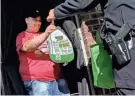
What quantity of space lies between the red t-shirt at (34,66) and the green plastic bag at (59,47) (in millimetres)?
265

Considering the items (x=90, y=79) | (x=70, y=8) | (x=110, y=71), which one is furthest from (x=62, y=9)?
(x=90, y=79)

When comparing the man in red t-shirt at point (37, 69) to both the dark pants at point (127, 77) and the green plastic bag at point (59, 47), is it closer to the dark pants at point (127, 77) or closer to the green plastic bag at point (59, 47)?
the green plastic bag at point (59, 47)

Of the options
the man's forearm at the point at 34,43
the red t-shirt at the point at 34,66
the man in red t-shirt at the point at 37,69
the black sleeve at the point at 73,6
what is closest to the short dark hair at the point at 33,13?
the man in red t-shirt at the point at 37,69

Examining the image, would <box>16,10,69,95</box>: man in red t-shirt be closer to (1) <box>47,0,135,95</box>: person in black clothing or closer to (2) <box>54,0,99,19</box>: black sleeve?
(2) <box>54,0,99,19</box>: black sleeve

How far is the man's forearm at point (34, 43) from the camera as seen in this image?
411 centimetres

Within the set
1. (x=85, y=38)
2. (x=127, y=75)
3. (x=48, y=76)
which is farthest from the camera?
(x=85, y=38)

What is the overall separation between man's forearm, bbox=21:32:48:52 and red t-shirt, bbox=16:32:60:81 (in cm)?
9

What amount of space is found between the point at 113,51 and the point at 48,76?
1096mm

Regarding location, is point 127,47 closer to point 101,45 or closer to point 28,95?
point 101,45

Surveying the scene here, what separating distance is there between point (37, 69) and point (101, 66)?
2.62 feet

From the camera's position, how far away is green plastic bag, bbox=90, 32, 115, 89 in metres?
3.89

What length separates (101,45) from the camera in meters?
3.90

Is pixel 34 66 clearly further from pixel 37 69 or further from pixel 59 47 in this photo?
pixel 59 47

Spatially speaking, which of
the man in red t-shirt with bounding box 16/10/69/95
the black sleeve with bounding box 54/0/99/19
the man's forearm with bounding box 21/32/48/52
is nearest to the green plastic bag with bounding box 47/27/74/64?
the man's forearm with bounding box 21/32/48/52
